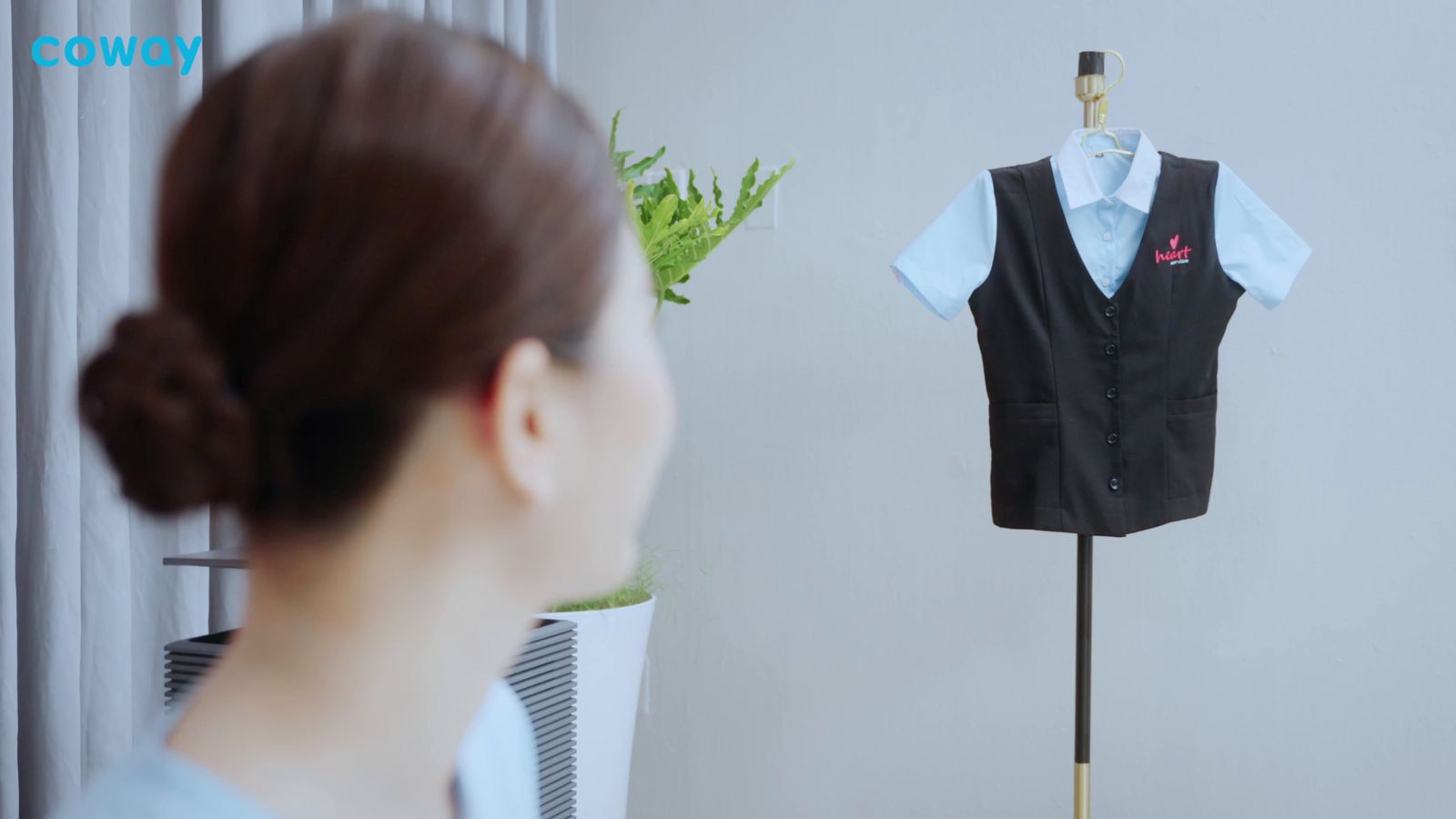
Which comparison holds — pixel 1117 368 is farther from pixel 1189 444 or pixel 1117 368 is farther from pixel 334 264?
pixel 334 264

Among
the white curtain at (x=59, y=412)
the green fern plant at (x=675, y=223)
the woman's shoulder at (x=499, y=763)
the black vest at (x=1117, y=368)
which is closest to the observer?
the woman's shoulder at (x=499, y=763)

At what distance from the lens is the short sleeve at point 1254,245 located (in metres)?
1.81

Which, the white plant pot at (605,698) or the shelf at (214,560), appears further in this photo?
the white plant pot at (605,698)

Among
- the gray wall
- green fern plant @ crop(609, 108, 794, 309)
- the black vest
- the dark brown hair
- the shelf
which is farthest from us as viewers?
Result: the gray wall

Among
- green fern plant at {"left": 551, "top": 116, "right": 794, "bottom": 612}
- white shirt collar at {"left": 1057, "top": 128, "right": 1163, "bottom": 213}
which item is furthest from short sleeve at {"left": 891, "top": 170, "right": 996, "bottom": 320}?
green fern plant at {"left": 551, "top": 116, "right": 794, "bottom": 612}

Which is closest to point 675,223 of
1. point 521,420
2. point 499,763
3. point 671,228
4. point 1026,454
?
point 671,228

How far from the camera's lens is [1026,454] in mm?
1835

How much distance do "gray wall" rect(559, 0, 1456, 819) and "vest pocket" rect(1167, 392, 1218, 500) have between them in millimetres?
466

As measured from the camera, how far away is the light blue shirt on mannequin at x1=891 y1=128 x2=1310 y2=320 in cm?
182

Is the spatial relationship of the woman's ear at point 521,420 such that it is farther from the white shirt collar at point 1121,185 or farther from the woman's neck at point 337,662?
the white shirt collar at point 1121,185

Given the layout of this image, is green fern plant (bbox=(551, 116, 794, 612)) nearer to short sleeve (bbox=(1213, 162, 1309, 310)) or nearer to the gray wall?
the gray wall

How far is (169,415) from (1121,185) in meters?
1.66

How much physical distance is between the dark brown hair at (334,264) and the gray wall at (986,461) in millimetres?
2034

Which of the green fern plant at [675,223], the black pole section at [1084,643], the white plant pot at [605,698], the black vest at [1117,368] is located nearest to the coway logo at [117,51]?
the green fern plant at [675,223]
